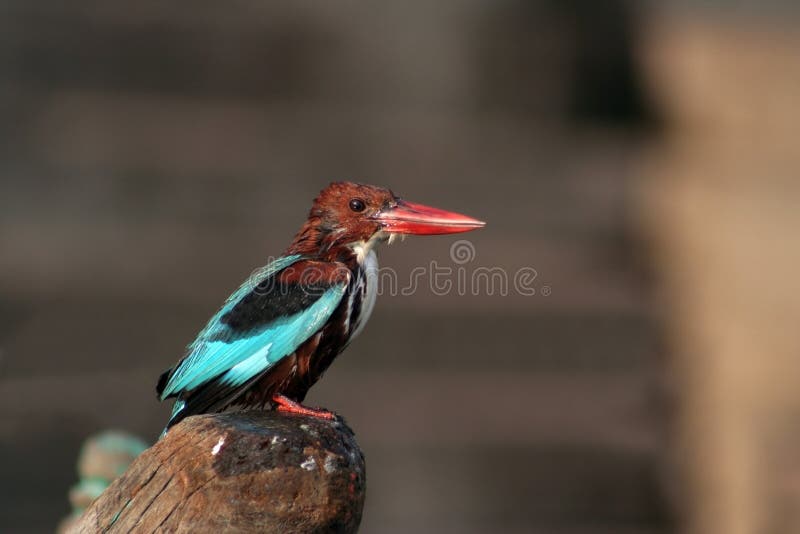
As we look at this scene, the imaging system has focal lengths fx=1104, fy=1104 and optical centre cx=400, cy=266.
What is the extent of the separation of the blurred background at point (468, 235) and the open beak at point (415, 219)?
3.56 feet

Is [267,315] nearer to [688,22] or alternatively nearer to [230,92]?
[230,92]

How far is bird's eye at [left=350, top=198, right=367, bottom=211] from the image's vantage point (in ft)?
9.78

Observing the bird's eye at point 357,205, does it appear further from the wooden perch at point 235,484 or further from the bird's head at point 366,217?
the wooden perch at point 235,484

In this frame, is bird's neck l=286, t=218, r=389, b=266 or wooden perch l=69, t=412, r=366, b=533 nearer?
wooden perch l=69, t=412, r=366, b=533

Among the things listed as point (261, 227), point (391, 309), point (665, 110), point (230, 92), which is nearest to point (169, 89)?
point (230, 92)

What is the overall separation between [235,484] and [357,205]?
4.08 feet

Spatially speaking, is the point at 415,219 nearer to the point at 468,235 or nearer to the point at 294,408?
the point at 294,408

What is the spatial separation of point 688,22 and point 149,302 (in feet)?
7.83

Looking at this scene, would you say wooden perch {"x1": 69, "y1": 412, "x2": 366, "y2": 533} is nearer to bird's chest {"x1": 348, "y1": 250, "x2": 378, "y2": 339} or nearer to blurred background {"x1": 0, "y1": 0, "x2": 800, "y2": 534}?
bird's chest {"x1": 348, "y1": 250, "x2": 378, "y2": 339}

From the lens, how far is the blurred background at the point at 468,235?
389cm

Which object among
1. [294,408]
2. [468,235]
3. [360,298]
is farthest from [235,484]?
[468,235]

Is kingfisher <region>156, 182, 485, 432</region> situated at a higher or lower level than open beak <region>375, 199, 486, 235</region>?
lower

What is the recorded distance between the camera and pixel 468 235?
13.7ft

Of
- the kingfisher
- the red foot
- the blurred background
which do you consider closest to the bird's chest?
the kingfisher
